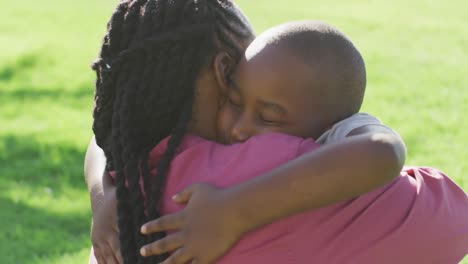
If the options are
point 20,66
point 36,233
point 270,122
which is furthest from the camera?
point 20,66

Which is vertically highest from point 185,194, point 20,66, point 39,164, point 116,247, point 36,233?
point 185,194

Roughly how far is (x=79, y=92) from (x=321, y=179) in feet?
22.5

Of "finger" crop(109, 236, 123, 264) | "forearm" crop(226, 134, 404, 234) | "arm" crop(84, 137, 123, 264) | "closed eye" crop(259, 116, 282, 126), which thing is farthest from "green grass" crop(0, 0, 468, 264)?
"forearm" crop(226, 134, 404, 234)

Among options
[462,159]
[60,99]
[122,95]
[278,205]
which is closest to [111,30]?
[122,95]

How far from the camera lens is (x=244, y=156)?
8.15 feet

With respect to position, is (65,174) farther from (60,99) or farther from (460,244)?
(460,244)

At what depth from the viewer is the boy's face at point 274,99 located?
274 centimetres

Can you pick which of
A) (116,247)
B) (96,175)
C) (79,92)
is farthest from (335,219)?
(79,92)

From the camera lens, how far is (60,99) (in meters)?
8.64

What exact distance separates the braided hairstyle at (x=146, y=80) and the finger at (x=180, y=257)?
7.0 inches

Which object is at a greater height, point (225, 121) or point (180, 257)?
point (225, 121)

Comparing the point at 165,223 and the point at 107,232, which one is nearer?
the point at 165,223

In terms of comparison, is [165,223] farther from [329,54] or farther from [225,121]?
[329,54]

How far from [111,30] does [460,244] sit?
4.15ft
